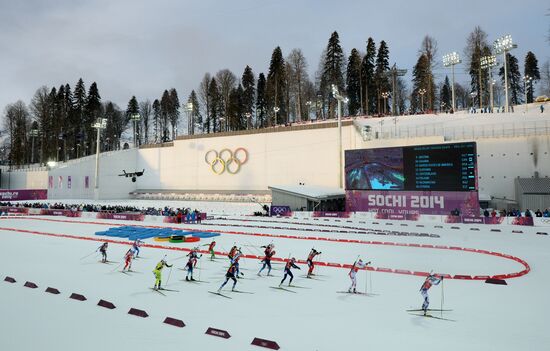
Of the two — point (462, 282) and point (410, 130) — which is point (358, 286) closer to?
point (462, 282)

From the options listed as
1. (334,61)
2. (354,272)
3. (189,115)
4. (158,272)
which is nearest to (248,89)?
(189,115)

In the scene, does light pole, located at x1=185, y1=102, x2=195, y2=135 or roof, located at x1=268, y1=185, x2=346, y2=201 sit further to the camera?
light pole, located at x1=185, y1=102, x2=195, y2=135

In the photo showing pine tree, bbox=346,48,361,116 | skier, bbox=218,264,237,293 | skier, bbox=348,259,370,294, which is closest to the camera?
skier, bbox=348,259,370,294

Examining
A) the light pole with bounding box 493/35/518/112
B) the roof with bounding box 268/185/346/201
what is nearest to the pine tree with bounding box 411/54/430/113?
the light pole with bounding box 493/35/518/112

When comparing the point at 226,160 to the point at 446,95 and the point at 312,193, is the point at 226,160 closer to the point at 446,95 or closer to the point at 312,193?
the point at 312,193

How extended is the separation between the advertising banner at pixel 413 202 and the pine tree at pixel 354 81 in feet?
155

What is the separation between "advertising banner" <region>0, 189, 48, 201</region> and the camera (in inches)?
2238

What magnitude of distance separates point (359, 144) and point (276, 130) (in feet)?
44.1

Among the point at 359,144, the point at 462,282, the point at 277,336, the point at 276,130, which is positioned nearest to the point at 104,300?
the point at 277,336

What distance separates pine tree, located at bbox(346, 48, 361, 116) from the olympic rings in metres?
34.8

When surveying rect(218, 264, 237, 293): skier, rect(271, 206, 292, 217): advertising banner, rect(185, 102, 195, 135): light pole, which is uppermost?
rect(185, 102, 195, 135): light pole

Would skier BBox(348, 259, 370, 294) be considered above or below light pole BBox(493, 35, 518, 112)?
below

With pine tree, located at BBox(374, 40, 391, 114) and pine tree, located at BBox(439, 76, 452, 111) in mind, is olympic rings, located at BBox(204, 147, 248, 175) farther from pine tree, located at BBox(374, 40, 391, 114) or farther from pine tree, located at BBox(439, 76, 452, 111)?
pine tree, located at BBox(439, 76, 452, 111)

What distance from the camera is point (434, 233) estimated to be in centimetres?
2458
